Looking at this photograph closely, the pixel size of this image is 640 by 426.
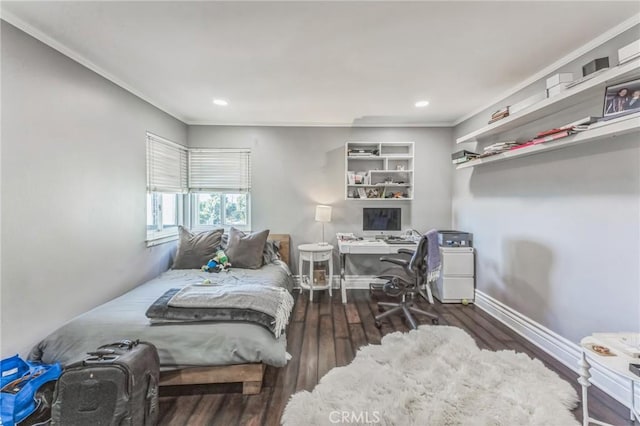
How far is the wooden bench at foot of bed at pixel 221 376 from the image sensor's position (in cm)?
181

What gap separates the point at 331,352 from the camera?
2.34 m

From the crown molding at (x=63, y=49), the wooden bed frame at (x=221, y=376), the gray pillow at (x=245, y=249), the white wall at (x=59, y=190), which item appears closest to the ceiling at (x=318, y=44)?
the crown molding at (x=63, y=49)

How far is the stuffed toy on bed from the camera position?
3.12 meters

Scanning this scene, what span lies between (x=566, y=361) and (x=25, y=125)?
14.0 ft

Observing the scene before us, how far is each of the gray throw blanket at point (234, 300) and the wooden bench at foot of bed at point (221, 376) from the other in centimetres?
28

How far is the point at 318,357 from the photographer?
227cm

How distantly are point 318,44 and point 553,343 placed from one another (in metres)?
3.07

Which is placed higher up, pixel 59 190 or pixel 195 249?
pixel 59 190

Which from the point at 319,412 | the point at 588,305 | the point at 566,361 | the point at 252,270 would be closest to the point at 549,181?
the point at 588,305

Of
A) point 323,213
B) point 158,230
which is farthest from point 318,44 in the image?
point 158,230

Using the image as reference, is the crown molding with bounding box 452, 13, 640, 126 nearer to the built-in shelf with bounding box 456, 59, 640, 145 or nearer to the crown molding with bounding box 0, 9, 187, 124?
the built-in shelf with bounding box 456, 59, 640, 145

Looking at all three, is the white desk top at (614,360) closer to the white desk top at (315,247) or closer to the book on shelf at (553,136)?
the book on shelf at (553,136)

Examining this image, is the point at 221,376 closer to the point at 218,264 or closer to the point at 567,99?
the point at 218,264

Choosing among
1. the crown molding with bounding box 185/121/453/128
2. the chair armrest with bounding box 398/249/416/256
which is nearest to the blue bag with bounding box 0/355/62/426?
the chair armrest with bounding box 398/249/416/256
